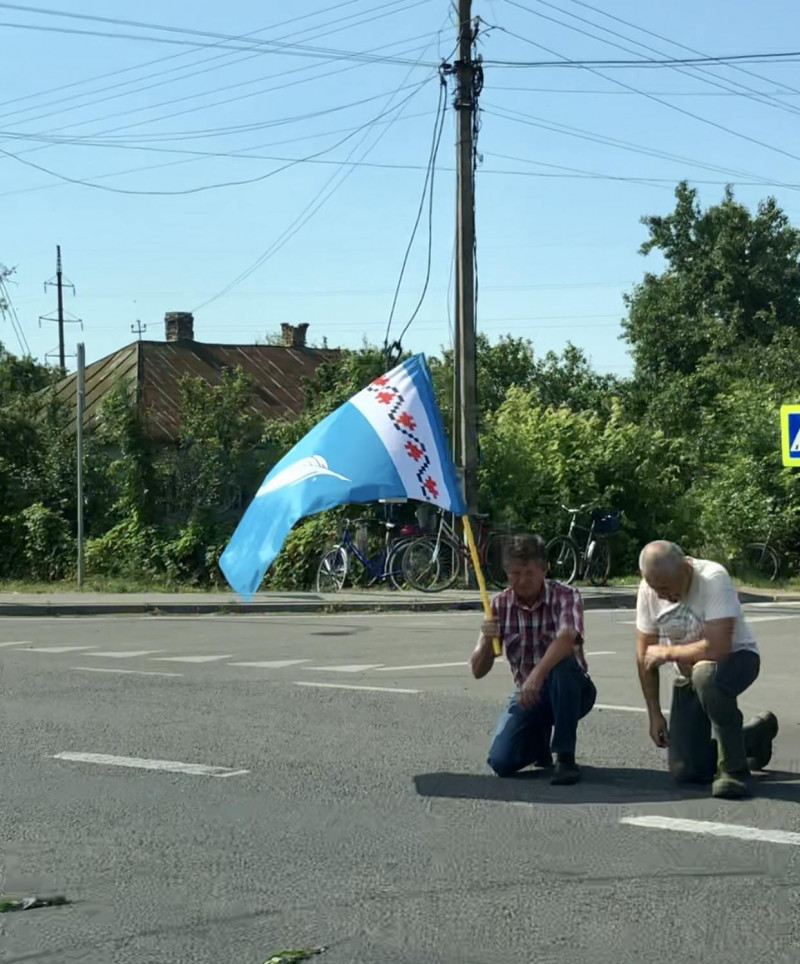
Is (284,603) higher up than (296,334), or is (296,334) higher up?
(296,334)

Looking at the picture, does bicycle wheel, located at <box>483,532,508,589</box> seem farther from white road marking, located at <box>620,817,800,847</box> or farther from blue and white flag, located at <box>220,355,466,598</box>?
white road marking, located at <box>620,817,800,847</box>

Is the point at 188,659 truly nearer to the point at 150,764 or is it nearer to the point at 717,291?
the point at 150,764

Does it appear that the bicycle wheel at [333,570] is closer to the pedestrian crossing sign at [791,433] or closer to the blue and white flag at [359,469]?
the pedestrian crossing sign at [791,433]

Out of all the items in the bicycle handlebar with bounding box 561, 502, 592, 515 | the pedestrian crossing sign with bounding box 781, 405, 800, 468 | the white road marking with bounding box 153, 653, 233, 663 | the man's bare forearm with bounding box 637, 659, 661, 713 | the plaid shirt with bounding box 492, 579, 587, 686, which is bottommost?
the white road marking with bounding box 153, 653, 233, 663

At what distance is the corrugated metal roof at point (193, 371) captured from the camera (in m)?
40.1

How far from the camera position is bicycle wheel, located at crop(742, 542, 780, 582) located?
2441 centimetres

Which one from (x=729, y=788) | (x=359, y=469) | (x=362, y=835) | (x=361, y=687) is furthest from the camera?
(x=361, y=687)

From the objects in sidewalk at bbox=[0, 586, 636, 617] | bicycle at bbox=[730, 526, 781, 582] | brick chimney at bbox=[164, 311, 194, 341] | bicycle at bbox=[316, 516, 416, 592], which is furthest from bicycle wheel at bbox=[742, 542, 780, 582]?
brick chimney at bbox=[164, 311, 194, 341]

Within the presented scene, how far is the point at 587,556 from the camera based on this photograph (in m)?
22.8

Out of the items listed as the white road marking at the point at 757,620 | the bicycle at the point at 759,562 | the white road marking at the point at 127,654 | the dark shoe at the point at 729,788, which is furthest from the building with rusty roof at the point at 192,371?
the dark shoe at the point at 729,788

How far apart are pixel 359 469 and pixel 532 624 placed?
53.4 inches

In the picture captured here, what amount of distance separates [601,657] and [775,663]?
1584mm

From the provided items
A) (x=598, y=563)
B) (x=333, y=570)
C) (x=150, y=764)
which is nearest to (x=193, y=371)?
(x=333, y=570)

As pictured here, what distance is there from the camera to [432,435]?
8.54m
